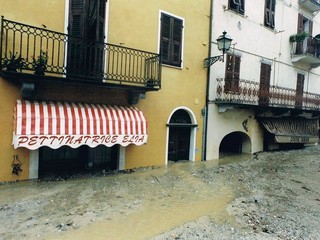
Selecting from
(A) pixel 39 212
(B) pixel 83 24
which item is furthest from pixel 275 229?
(B) pixel 83 24

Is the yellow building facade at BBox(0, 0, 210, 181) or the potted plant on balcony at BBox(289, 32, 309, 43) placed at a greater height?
the potted plant on balcony at BBox(289, 32, 309, 43)

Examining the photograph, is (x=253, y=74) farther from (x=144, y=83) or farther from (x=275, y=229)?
(x=275, y=229)

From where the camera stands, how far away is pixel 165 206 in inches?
270

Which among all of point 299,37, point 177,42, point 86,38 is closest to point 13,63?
point 86,38

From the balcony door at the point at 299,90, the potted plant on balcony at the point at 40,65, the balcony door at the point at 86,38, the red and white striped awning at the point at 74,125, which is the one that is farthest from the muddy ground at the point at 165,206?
the balcony door at the point at 299,90

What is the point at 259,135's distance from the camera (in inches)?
621

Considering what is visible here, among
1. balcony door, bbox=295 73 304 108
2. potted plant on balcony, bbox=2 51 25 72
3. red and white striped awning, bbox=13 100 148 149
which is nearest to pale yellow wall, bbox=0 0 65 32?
potted plant on balcony, bbox=2 51 25 72

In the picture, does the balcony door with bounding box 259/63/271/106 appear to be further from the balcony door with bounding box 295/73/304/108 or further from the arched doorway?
the arched doorway

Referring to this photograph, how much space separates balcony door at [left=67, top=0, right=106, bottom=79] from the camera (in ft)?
27.5

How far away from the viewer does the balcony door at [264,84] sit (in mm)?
14523

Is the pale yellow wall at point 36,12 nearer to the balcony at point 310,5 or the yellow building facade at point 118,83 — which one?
the yellow building facade at point 118,83

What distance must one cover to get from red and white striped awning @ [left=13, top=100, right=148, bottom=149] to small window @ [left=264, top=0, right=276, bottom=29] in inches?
415

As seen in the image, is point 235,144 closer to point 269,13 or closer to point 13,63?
point 269,13

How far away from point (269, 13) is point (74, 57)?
12.5 meters
